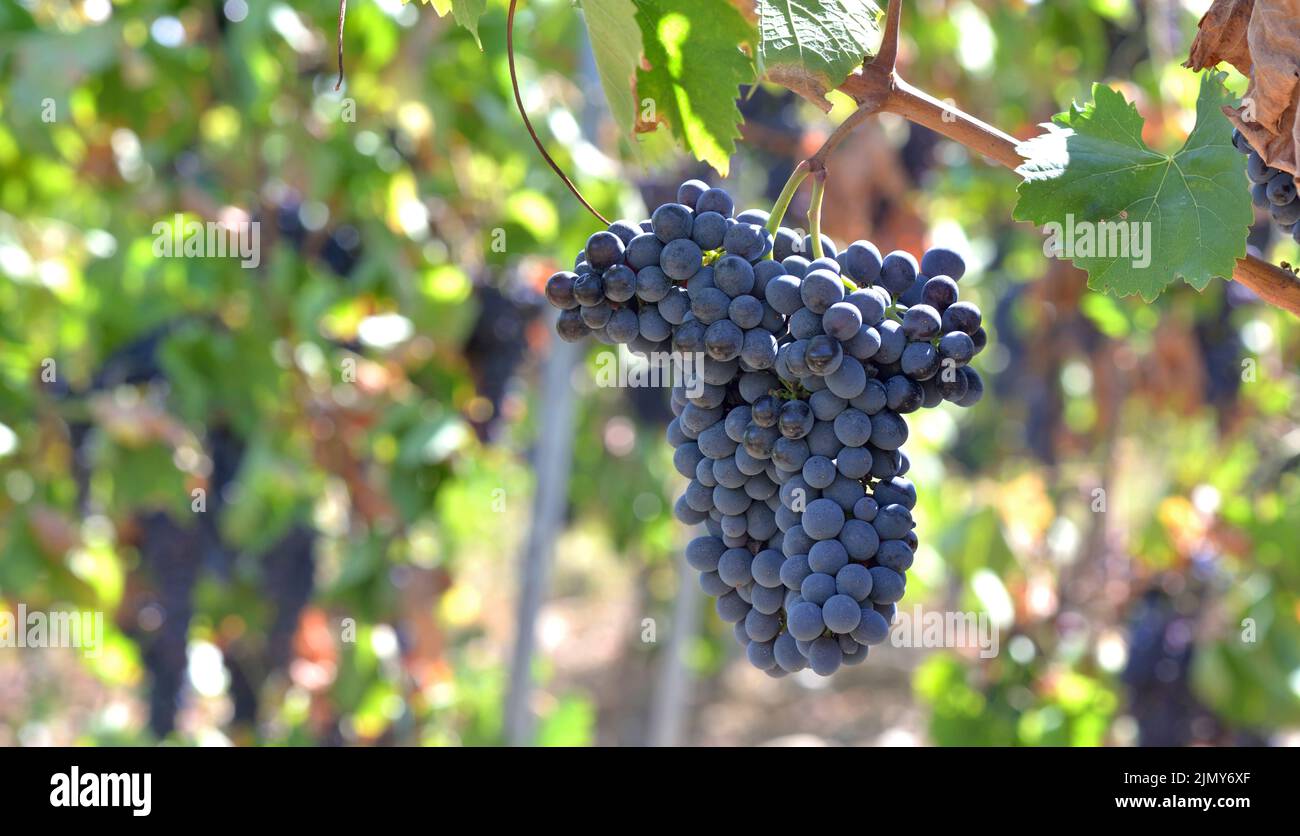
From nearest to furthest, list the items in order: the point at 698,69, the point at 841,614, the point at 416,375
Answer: the point at 841,614
the point at 698,69
the point at 416,375

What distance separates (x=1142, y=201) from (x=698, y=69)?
1.03 ft

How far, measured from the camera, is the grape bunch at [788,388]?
74cm

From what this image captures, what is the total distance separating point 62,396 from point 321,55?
3.30ft

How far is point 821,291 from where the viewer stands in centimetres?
74

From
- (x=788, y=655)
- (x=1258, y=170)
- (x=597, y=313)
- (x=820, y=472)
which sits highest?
(x=1258, y=170)

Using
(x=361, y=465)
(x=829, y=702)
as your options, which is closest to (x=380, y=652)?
(x=361, y=465)

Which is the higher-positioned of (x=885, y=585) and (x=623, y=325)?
(x=623, y=325)

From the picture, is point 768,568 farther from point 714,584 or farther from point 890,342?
point 890,342

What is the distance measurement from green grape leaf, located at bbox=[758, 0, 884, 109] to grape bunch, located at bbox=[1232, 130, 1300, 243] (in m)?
0.31

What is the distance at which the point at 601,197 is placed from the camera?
246 centimetres

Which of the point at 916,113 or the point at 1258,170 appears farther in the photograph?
the point at 1258,170

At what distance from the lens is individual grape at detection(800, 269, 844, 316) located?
0.74 meters

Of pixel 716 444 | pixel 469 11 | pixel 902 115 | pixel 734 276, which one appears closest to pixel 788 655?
pixel 716 444
